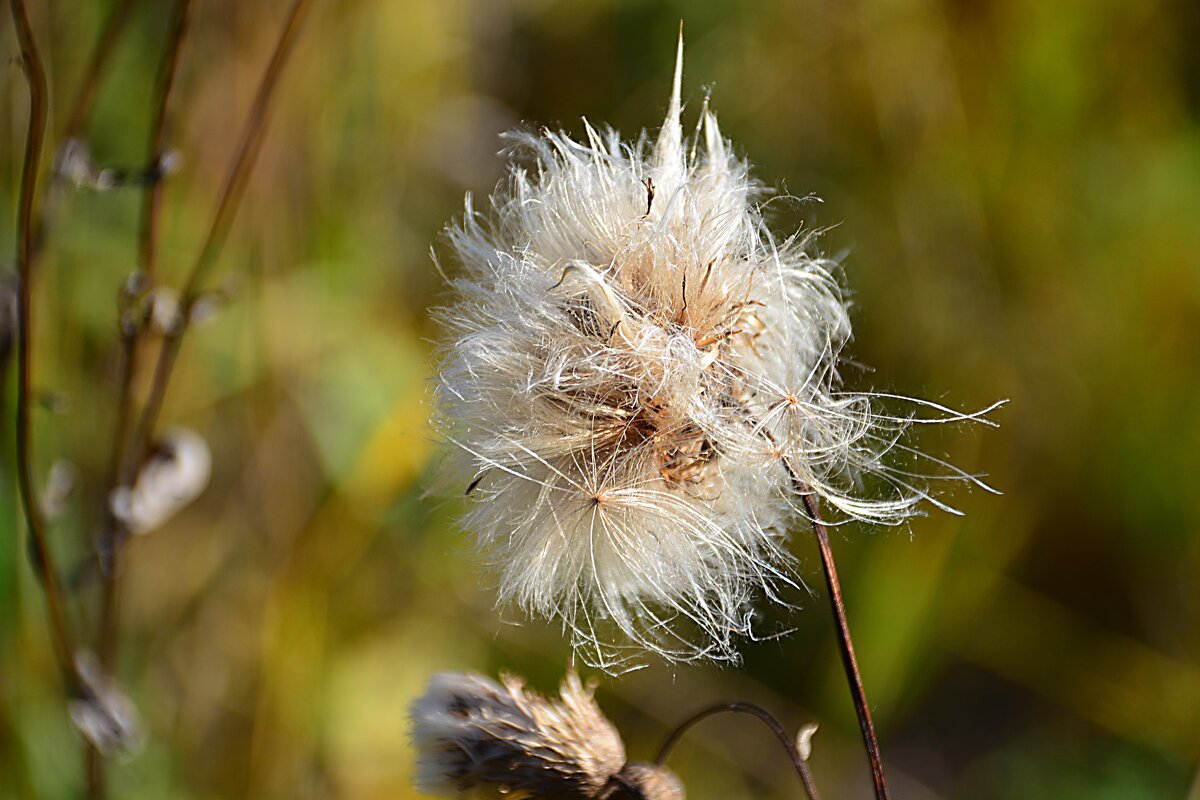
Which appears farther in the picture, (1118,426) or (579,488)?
(1118,426)

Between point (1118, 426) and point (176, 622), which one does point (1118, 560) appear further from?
point (176, 622)

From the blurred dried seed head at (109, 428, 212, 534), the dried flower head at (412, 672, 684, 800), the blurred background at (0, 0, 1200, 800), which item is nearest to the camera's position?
the dried flower head at (412, 672, 684, 800)

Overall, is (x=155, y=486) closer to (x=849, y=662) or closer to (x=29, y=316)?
(x=29, y=316)

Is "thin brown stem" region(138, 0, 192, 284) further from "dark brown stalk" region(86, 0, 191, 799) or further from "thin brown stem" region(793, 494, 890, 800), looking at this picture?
"thin brown stem" region(793, 494, 890, 800)

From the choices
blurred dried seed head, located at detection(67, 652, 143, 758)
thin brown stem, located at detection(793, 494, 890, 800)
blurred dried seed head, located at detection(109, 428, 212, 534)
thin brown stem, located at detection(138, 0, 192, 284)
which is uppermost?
thin brown stem, located at detection(138, 0, 192, 284)

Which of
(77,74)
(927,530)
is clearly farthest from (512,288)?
(927,530)

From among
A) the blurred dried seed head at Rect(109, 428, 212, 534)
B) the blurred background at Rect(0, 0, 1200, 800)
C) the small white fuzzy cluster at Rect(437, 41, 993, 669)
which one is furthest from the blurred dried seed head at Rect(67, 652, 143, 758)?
the small white fuzzy cluster at Rect(437, 41, 993, 669)
